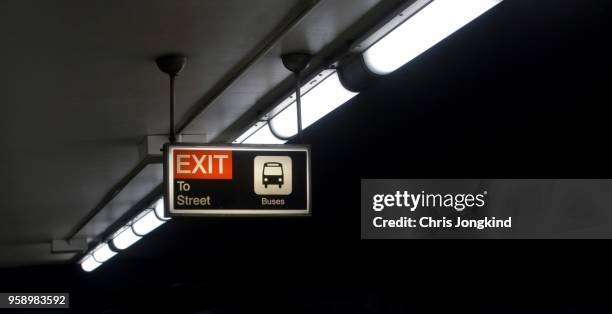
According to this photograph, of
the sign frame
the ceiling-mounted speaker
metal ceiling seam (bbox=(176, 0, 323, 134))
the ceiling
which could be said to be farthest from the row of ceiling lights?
the ceiling-mounted speaker

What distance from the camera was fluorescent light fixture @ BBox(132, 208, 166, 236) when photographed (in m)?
10.4

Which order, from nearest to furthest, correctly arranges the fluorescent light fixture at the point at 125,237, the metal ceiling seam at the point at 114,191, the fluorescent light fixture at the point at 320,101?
the fluorescent light fixture at the point at 320,101 < the metal ceiling seam at the point at 114,191 < the fluorescent light fixture at the point at 125,237

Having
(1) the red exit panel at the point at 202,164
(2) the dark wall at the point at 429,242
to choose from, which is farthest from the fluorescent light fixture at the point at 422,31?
(2) the dark wall at the point at 429,242

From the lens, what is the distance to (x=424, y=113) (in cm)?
984

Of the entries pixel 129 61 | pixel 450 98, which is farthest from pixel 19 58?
pixel 450 98

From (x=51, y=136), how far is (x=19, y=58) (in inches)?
76.9

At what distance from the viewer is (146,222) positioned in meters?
10.7

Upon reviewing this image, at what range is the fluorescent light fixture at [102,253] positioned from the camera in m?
13.3

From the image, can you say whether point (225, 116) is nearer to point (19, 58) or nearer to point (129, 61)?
point (129, 61)

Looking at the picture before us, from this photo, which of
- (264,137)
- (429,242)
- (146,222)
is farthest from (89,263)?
(264,137)

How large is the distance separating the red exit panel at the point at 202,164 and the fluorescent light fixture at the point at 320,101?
0.77 meters

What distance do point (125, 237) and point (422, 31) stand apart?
8440 mm

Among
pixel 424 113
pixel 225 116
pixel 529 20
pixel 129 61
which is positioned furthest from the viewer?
pixel 424 113

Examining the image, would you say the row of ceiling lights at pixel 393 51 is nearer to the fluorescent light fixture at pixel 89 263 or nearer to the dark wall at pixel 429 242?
the dark wall at pixel 429 242
